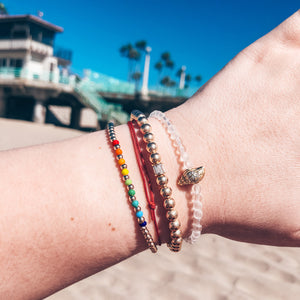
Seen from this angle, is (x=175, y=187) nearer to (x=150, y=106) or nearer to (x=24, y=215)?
(x=24, y=215)

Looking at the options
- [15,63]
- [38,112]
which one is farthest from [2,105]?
[15,63]

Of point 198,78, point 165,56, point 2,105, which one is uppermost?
point 165,56

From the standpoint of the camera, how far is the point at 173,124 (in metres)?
1.13

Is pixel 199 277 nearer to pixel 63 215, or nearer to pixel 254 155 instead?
pixel 254 155

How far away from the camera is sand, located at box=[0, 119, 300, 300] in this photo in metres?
2.38

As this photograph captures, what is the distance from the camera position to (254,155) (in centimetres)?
108

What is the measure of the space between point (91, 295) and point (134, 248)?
1.66m

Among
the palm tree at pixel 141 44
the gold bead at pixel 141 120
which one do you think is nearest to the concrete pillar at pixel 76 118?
the gold bead at pixel 141 120

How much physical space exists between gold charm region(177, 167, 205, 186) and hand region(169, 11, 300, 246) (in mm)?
67

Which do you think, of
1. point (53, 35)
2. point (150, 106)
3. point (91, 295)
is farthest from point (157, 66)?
point (91, 295)

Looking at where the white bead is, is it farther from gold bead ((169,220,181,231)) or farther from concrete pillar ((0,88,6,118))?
concrete pillar ((0,88,6,118))

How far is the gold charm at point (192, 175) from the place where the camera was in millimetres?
998

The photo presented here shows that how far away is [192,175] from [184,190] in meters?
0.08

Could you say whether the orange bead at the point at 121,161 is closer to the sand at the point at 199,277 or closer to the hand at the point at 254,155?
the hand at the point at 254,155
